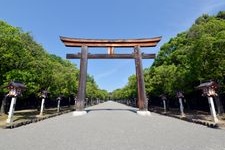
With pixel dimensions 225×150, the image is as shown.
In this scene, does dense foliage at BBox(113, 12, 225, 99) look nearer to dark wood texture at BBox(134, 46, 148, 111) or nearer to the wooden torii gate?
dark wood texture at BBox(134, 46, 148, 111)

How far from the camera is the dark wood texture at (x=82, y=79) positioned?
1067 inches

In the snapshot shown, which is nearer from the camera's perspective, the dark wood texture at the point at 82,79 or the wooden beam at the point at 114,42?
the dark wood texture at the point at 82,79

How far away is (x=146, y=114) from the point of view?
2630 centimetres

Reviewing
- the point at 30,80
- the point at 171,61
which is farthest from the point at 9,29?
the point at 171,61

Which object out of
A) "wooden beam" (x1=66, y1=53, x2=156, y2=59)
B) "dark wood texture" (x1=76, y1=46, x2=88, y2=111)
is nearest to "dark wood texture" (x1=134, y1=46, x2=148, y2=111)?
"wooden beam" (x1=66, y1=53, x2=156, y2=59)

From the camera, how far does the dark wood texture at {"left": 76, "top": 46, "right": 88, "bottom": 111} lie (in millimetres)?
27094

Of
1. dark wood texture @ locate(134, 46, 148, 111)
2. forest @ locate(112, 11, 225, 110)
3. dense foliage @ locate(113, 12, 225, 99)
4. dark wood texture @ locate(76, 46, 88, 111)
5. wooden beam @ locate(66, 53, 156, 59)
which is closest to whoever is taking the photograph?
dense foliage @ locate(113, 12, 225, 99)

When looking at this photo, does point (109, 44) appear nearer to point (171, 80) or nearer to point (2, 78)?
point (171, 80)

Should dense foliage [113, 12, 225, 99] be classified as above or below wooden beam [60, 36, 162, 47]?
below

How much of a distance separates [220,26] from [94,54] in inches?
564

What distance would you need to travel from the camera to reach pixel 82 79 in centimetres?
2809

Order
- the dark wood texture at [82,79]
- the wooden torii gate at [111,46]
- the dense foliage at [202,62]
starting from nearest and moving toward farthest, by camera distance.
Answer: the dense foliage at [202,62], the dark wood texture at [82,79], the wooden torii gate at [111,46]

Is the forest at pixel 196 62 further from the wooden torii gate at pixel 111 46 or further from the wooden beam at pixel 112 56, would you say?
the wooden torii gate at pixel 111 46

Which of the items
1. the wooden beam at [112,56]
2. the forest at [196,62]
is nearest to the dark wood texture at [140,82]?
the wooden beam at [112,56]
